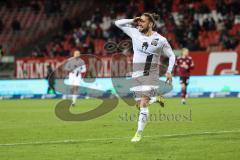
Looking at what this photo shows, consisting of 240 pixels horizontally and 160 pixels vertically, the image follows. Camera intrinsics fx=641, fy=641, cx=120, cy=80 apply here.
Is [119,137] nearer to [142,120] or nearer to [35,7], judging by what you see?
[142,120]

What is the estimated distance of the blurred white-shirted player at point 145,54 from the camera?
14625 mm

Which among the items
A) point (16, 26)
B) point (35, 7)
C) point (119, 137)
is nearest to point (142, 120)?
point (119, 137)

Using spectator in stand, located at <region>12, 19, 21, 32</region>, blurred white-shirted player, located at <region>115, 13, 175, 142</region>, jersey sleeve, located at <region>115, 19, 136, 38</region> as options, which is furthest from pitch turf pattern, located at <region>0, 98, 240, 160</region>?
spectator in stand, located at <region>12, 19, 21, 32</region>

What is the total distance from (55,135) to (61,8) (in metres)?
32.2

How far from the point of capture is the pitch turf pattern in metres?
12.4

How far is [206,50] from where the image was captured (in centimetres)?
3800

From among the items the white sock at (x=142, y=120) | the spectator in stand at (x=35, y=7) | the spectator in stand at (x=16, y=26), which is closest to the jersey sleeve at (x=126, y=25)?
the white sock at (x=142, y=120)

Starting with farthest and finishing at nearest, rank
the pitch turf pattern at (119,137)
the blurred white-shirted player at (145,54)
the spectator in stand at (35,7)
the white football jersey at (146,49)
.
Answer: the spectator in stand at (35,7) → the white football jersey at (146,49) → the blurred white-shirted player at (145,54) → the pitch turf pattern at (119,137)

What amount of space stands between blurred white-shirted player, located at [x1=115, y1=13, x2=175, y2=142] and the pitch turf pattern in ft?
3.25

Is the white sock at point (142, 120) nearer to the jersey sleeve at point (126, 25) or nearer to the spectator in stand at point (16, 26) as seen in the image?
the jersey sleeve at point (126, 25)

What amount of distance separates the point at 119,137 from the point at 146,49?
2.26 meters

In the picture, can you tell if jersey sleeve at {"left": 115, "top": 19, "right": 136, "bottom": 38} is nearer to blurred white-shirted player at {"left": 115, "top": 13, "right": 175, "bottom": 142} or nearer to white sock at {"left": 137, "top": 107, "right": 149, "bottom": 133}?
blurred white-shirted player at {"left": 115, "top": 13, "right": 175, "bottom": 142}

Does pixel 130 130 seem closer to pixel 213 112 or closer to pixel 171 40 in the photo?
pixel 213 112

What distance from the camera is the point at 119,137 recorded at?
1552 centimetres
